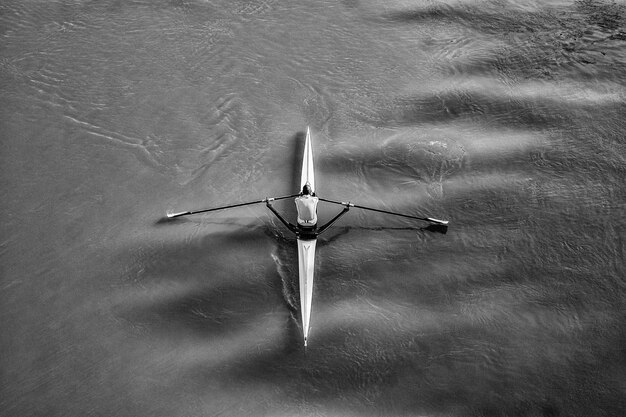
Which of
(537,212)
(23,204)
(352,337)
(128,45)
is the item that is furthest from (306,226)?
(128,45)

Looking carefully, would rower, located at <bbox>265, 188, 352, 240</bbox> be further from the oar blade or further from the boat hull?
the oar blade

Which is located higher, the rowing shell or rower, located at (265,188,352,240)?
rower, located at (265,188,352,240)

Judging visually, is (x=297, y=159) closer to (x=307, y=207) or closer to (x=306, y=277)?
(x=307, y=207)

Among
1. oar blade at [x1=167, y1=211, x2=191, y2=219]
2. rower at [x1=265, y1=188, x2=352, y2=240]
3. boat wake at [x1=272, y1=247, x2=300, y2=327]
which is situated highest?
rower at [x1=265, y1=188, x2=352, y2=240]

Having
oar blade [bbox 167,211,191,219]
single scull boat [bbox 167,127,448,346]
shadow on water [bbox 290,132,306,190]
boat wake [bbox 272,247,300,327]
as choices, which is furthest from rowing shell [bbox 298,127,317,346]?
oar blade [bbox 167,211,191,219]

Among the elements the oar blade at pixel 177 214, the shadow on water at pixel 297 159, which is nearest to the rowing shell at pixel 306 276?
the shadow on water at pixel 297 159

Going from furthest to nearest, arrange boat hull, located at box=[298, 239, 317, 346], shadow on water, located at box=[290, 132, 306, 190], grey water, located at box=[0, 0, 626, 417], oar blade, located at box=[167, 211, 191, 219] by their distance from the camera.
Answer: shadow on water, located at box=[290, 132, 306, 190] → oar blade, located at box=[167, 211, 191, 219] → boat hull, located at box=[298, 239, 317, 346] → grey water, located at box=[0, 0, 626, 417]

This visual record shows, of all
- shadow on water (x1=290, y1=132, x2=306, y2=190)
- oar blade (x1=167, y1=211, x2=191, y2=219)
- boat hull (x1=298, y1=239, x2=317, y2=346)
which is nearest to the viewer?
boat hull (x1=298, y1=239, x2=317, y2=346)
